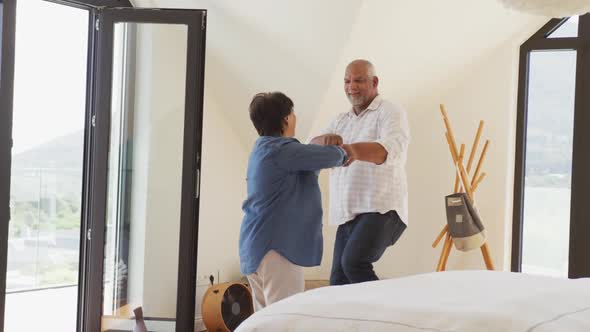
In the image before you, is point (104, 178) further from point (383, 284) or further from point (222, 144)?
point (383, 284)

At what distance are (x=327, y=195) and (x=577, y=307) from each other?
352 cm

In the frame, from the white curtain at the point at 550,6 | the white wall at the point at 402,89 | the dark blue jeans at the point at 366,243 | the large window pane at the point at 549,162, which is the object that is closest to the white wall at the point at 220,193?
the white wall at the point at 402,89

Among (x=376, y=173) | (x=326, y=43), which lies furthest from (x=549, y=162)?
(x=376, y=173)

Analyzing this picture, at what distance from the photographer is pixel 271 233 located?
247 centimetres

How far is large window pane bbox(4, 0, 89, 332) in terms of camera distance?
526 cm

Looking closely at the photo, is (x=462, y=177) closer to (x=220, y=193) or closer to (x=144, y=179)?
(x=220, y=193)

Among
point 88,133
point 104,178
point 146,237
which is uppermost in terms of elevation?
point 88,133

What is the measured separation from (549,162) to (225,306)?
2.25 metres

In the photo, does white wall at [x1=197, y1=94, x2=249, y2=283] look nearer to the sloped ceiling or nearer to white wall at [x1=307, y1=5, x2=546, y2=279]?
the sloped ceiling

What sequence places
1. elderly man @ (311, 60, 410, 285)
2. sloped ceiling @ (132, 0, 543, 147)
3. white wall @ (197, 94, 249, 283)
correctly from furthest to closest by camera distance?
white wall @ (197, 94, 249, 283) → sloped ceiling @ (132, 0, 543, 147) → elderly man @ (311, 60, 410, 285)

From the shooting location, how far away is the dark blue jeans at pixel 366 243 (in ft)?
8.91

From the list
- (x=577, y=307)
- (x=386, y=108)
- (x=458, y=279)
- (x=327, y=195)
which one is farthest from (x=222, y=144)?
(x=577, y=307)

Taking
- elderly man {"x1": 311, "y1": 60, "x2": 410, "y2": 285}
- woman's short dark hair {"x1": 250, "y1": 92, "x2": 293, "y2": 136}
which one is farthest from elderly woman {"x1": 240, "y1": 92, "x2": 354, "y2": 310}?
elderly man {"x1": 311, "y1": 60, "x2": 410, "y2": 285}

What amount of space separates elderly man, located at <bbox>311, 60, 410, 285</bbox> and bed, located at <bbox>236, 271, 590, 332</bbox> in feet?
3.72
